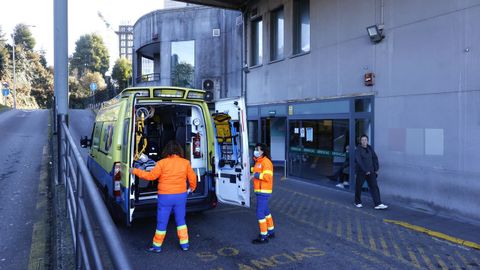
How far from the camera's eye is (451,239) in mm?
6121

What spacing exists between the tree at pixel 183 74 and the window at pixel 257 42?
345 inches

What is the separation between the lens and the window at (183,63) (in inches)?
898

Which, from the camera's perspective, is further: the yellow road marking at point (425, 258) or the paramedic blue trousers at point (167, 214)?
the paramedic blue trousers at point (167, 214)

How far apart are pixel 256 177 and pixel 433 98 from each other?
4112mm

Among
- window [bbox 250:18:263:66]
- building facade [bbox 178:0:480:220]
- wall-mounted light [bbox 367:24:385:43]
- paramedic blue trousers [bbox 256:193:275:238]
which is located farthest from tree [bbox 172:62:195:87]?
paramedic blue trousers [bbox 256:193:275:238]

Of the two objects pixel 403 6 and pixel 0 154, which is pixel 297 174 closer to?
pixel 403 6

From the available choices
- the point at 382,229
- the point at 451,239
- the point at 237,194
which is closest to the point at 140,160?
the point at 237,194

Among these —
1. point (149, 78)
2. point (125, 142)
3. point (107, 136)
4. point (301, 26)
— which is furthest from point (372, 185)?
point (149, 78)

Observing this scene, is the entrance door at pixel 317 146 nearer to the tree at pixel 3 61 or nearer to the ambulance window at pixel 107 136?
the ambulance window at pixel 107 136

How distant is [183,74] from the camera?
23125 mm

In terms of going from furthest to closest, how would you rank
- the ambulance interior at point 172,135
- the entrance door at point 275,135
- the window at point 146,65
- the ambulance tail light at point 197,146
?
the window at point 146,65 < the entrance door at point 275,135 < the ambulance tail light at point 197,146 < the ambulance interior at point 172,135

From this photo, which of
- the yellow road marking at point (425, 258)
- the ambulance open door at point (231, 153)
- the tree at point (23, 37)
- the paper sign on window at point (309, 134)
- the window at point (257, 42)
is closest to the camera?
the yellow road marking at point (425, 258)

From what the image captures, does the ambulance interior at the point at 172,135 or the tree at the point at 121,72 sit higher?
the tree at the point at 121,72

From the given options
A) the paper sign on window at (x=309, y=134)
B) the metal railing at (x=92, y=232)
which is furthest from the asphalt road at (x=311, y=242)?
the paper sign on window at (x=309, y=134)
